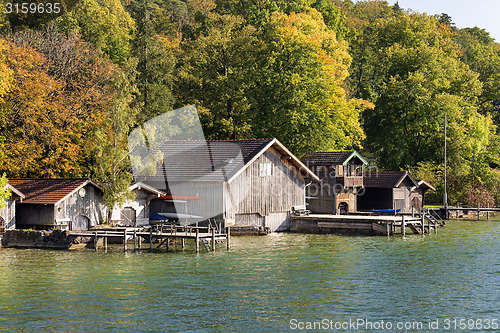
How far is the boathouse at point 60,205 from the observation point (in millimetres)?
48062

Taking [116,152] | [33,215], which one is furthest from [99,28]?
[33,215]

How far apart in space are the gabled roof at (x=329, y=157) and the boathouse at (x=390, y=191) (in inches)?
257

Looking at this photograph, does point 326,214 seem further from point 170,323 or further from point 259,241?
point 170,323

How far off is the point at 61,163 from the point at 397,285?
35668 millimetres

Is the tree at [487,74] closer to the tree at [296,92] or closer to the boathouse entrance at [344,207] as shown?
the tree at [296,92]

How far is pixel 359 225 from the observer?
182 feet

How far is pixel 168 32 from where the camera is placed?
363 feet

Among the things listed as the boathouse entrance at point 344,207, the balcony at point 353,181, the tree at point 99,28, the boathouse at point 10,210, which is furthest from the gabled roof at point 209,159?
the tree at point 99,28

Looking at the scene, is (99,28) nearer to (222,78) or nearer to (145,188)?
(222,78)

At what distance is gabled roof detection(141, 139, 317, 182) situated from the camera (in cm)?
5447

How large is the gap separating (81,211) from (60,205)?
1.93m

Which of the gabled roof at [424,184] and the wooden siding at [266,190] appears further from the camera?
the gabled roof at [424,184]

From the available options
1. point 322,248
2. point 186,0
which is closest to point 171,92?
point 322,248

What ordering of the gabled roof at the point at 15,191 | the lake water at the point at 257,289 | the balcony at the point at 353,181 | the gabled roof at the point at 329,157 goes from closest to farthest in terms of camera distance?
1. the lake water at the point at 257,289
2. the gabled roof at the point at 15,191
3. the gabled roof at the point at 329,157
4. the balcony at the point at 353,181
